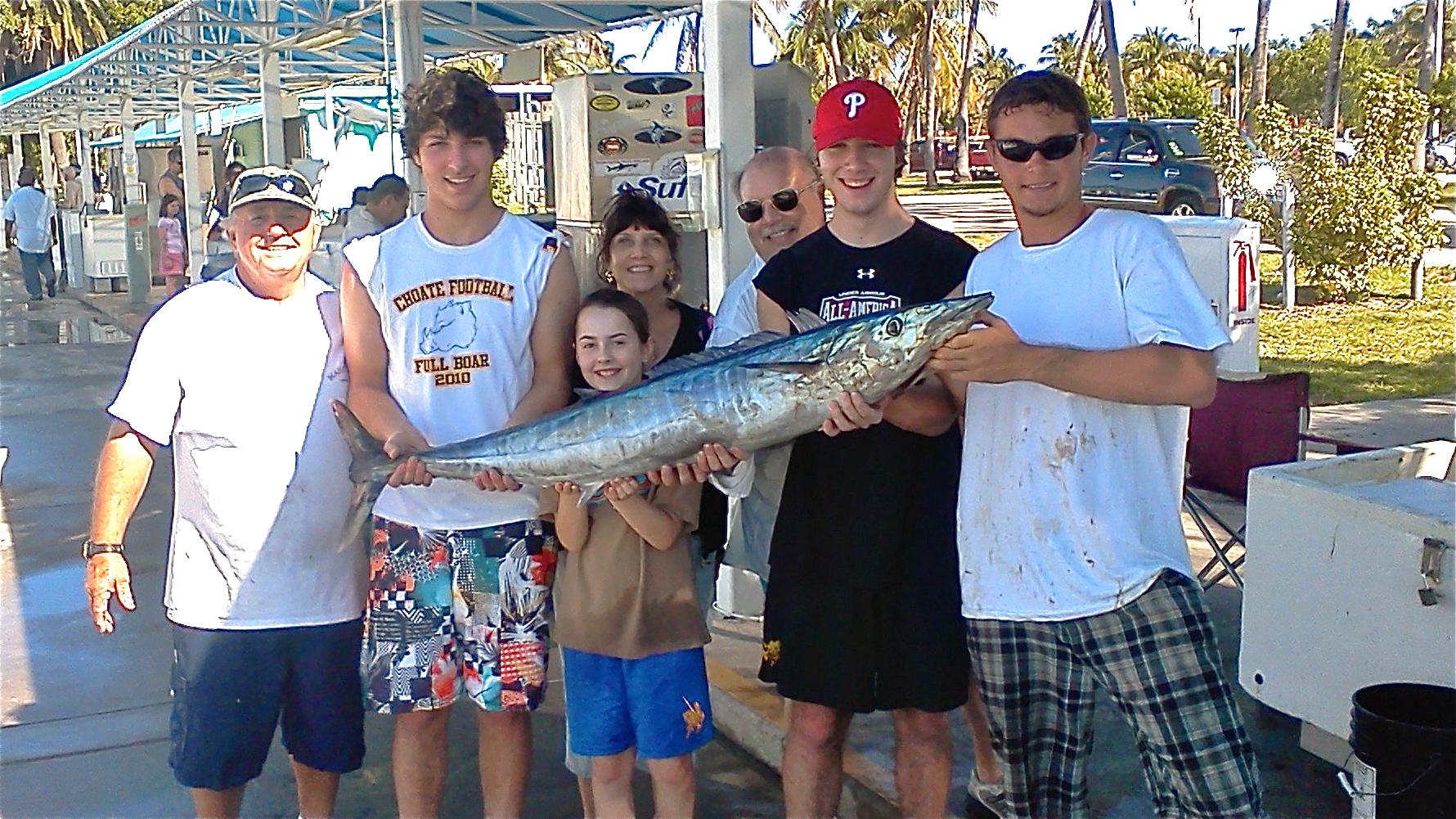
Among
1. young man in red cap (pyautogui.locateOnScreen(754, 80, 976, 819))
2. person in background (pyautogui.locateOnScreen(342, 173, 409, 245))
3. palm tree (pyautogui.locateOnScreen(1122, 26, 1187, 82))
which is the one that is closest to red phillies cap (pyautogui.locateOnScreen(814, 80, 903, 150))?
young man in red cap (pyautogui.locateOnScreen(754, 80, 976, 819))

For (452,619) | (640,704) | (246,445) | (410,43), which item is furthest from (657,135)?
(640,704)

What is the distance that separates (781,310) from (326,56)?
50.8 feet

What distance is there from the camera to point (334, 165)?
26.8 m

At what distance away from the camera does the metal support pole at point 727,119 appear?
204 inches

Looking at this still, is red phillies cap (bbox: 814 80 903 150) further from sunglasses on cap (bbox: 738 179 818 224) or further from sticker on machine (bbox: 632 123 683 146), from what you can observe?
sticker on machine (bbox: 632 123 683 146)

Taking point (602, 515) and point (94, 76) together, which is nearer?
point (602, 515)

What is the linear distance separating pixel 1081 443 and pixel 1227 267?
156 inches

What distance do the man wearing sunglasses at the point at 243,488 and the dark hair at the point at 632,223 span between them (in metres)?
0.79

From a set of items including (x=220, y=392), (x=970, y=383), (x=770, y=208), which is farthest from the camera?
(x=770, y=208)

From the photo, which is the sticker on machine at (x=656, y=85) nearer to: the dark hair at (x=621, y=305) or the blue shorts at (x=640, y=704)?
the dark hair at (x=621, y=305)

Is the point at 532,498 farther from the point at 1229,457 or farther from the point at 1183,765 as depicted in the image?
the point at 1229,457

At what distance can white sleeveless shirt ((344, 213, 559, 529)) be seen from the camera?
331 cm

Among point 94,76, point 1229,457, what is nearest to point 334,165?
point 94,76

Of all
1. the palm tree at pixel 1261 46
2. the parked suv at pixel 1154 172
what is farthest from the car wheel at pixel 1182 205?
the palm tree at pixel 1261 46
